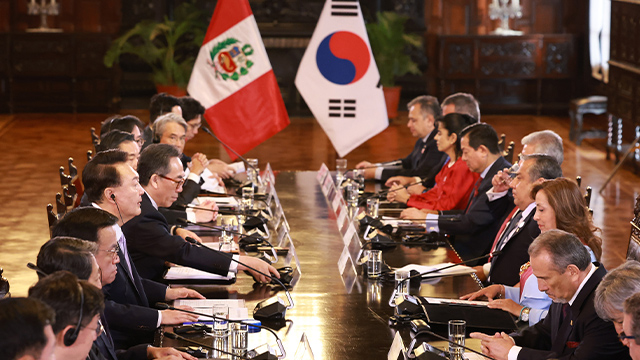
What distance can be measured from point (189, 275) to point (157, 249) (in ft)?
0.68

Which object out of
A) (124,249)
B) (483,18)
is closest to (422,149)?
(124,249)

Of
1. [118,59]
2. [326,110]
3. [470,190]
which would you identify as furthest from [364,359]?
[118,59]

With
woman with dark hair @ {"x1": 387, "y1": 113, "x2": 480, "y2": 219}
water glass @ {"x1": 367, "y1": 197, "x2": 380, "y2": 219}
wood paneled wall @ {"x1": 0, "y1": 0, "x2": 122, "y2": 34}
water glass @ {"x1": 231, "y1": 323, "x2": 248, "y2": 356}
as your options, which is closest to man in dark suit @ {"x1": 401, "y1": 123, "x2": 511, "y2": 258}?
water glass @ {"x1": 367, "y1": 197, "x2": 380, "y2": 219}

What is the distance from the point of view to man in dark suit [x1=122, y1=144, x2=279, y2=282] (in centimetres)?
379

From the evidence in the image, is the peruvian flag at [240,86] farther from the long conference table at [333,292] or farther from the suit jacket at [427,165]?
the long conference table at [333,292]

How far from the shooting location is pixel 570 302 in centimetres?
296

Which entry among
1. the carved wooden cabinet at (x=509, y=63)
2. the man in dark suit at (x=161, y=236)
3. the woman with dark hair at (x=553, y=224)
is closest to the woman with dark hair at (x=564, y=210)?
the woman with dark hair at (x=553, y=224)

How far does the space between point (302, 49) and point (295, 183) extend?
7.40 m

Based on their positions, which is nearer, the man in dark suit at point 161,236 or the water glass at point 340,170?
the man in dark suit at point 161,236

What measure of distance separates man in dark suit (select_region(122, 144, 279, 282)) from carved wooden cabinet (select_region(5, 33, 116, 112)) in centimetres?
913

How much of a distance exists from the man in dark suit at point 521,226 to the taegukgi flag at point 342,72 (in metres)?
3.44

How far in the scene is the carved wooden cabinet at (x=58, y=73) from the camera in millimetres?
12633

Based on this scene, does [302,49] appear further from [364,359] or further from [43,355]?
[43,355]

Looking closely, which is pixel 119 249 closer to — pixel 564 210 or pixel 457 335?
pixel 457 335
